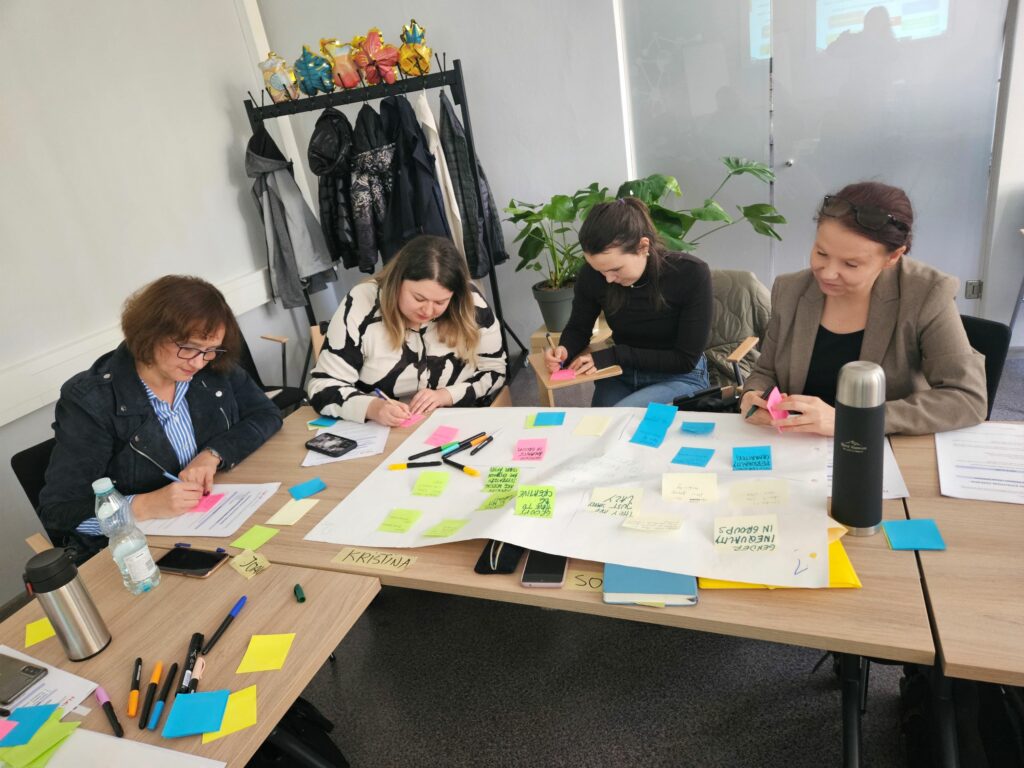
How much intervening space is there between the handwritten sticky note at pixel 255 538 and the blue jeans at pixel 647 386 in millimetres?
1212

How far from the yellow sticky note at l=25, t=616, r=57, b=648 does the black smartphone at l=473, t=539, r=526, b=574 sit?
817mm

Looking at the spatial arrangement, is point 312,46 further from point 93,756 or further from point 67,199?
point 93,756

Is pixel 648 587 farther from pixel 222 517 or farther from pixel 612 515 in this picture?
pixel 222 517

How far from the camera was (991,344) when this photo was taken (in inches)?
61.2

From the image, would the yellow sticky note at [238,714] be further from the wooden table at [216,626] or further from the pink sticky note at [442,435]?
the pink sticky note at [442,435]

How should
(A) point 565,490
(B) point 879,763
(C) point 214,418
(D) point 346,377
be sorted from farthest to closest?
(D) point 346,377 → (C) point 214,418 → (B) point 879,763 → (A) point 565,490

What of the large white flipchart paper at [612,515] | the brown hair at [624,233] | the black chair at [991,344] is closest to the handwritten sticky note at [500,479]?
the large white flipchart paper at [612,515]

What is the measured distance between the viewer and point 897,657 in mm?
877

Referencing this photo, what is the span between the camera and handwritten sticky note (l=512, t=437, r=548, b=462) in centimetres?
153

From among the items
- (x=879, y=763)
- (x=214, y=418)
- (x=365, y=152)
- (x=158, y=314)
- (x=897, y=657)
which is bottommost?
(x=879, y=763)

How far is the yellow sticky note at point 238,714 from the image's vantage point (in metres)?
0.93

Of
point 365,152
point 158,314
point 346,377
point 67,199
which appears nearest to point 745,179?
point 365,152

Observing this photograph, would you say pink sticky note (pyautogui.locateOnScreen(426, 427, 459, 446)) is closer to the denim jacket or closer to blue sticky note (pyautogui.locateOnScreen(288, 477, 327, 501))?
blue sticky note (pyautogui.locateOnScreen(288, 477, 327, 501))

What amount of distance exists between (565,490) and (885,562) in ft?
1.95
